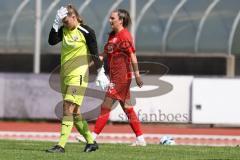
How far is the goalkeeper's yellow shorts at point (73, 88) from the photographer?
1163cm

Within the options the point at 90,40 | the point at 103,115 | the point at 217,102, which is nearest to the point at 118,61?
the point at 103,115

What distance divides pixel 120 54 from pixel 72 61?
60.7 inches

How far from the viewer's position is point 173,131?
21344mm

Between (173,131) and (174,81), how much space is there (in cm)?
264

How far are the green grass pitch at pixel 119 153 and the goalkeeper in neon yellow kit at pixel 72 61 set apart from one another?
0.39 meters

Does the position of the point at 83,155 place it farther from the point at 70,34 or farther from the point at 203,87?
the point at 203,87

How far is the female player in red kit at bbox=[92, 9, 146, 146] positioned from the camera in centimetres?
1297

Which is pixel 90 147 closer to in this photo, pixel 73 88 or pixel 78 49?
pixel 73 88

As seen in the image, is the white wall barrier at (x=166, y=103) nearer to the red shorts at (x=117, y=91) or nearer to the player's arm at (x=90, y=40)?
the red shorts at (x=117, y=91)

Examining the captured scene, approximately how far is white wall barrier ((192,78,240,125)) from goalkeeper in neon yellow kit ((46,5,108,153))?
1156 cm

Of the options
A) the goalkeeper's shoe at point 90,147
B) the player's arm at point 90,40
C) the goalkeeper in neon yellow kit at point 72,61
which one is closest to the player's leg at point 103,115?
the goalkeeper's shoe at point 90,147

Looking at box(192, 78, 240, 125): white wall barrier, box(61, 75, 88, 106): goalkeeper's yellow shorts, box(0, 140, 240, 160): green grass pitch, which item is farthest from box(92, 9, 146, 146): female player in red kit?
box(192, 78, 240, 125): white wall barrier

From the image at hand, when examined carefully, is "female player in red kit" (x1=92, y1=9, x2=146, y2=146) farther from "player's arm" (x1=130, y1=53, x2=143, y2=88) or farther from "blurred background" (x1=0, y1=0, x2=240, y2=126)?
Result: "blurred background" (x1=0, y1=0, x2=240, y2=126)

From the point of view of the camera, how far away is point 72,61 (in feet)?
38.6
